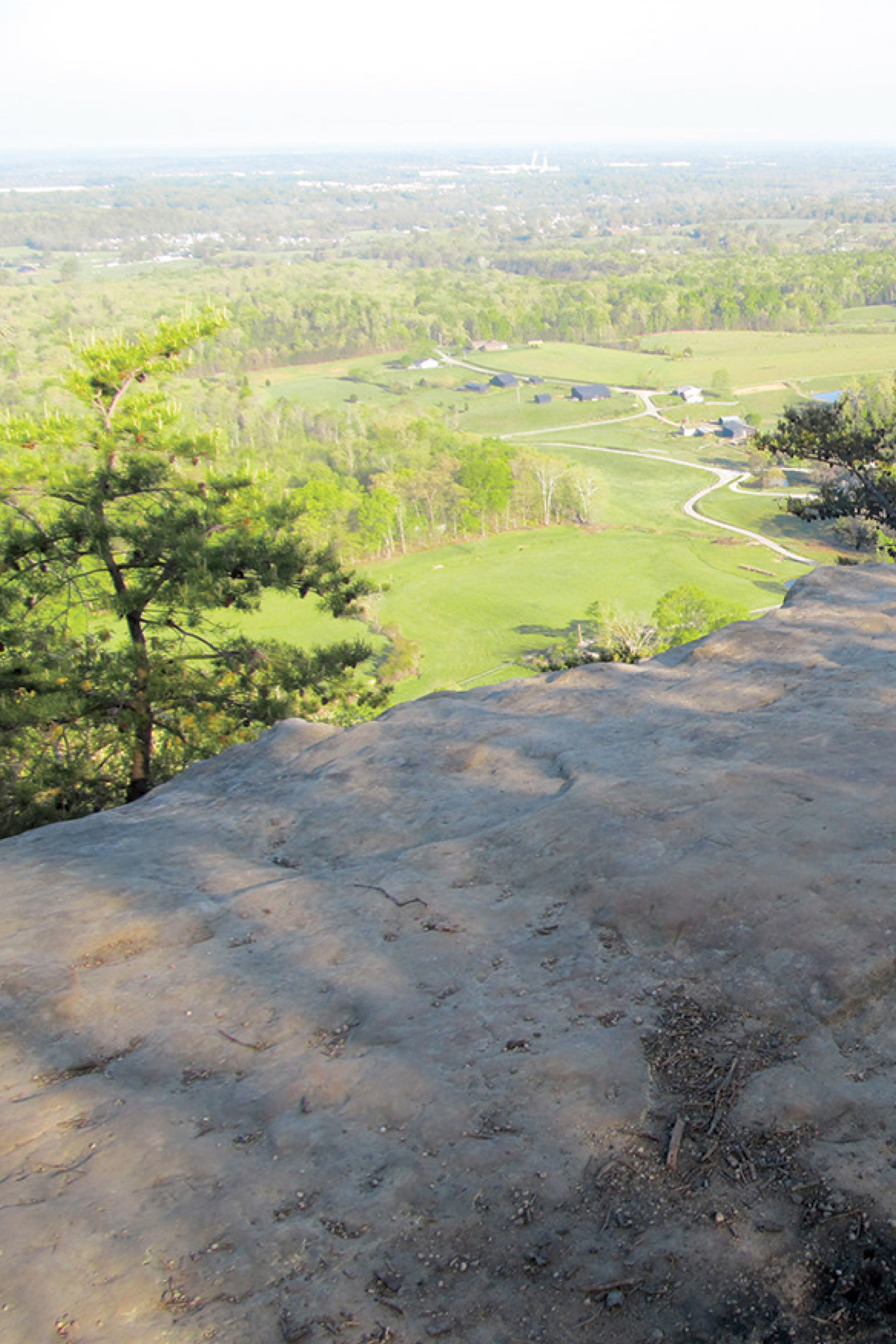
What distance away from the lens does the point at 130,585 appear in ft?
52.2

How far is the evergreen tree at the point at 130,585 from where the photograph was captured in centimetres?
1371

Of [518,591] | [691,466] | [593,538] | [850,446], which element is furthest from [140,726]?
[691,466]

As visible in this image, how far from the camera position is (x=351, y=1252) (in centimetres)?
351

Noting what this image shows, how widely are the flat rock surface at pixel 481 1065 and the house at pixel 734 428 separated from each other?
8260cm

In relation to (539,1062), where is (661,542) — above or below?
below

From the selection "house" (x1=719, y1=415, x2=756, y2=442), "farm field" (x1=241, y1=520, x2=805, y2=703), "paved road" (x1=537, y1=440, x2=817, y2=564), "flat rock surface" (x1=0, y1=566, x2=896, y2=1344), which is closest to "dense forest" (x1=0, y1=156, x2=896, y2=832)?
"farm field" (x1=241, y1=520, x2=805, y2=703)

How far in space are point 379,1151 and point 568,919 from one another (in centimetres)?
205

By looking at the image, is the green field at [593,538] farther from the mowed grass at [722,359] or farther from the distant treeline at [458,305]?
the distant treeline at [458,305]

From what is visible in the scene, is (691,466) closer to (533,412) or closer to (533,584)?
(533,412)

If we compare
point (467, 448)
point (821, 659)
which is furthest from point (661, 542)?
point (821, 659)

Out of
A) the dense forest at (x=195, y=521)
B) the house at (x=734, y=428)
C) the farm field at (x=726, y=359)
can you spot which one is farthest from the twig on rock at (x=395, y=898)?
the farm field at (x=726, y=359)

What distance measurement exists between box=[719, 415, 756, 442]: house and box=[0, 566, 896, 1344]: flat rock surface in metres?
82.6

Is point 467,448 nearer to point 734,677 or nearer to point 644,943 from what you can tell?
point 734,677

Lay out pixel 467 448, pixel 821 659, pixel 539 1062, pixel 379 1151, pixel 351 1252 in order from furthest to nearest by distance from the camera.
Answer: pixel 467 448, pixel 821 659, pixel 539 1062, pixel 379 1151, pixel 351 1252
